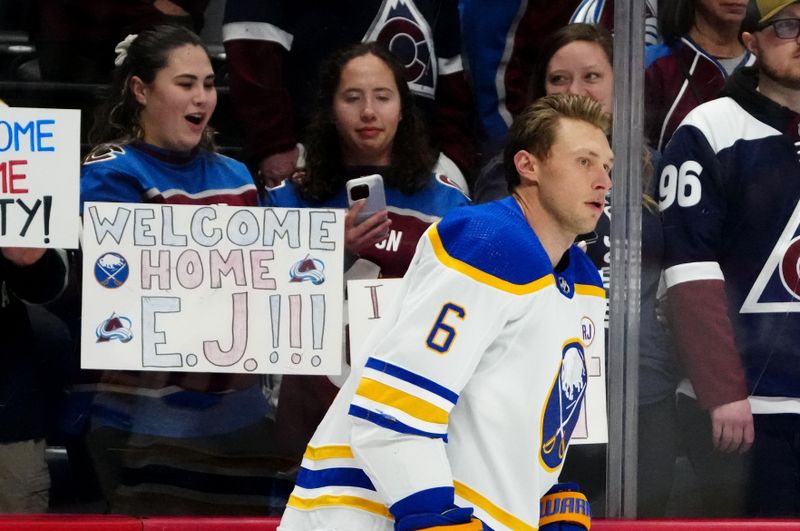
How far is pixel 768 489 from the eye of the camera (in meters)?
3.40

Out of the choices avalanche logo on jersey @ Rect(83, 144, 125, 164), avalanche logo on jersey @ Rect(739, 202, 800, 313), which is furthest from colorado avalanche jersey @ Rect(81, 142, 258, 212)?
avalanche logo on jersey @ Rect(739, 202, 800, 313)

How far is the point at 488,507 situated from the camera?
2.32 meters

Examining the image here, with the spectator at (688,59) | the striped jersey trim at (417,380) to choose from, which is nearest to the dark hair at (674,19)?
the spectator at (688,59)

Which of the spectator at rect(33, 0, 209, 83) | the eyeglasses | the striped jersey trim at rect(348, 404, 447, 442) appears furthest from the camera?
the eyeglasses

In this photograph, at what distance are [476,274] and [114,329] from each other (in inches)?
48.8

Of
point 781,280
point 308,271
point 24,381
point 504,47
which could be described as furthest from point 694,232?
point 24,381

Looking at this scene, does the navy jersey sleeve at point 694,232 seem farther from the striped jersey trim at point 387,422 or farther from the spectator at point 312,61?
the striped jersey trim at point 387,422

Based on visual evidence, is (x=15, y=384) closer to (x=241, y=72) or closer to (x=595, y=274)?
(x=241, y=72)

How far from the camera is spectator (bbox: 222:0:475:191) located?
3172 mm

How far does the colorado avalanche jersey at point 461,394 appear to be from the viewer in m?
2.17

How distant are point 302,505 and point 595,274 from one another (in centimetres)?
70

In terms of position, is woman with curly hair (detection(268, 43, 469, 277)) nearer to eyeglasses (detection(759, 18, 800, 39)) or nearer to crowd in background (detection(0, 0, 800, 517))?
crowd in background (detection(0, 0, 800, 517))

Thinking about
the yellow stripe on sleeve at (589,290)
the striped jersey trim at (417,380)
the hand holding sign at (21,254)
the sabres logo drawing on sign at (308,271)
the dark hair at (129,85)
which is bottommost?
the striped jersey trim at (417,380)

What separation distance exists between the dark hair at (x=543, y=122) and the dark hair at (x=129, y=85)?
0.97 meters
